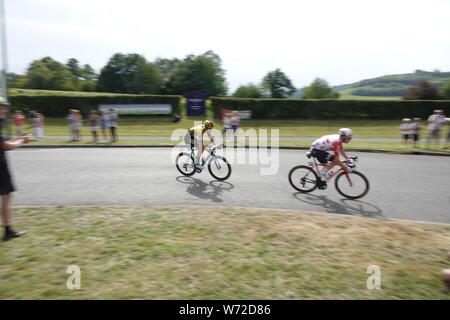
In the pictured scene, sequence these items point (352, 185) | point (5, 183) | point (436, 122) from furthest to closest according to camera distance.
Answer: point (436, 122) < point (352, 185) < point (5, 183)

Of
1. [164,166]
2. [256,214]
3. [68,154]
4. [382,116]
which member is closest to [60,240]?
[256,214]

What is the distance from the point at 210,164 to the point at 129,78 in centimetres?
8143

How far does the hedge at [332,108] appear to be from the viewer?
108 ft

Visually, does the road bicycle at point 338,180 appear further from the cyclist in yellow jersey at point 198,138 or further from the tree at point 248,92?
the tree at point 248,92

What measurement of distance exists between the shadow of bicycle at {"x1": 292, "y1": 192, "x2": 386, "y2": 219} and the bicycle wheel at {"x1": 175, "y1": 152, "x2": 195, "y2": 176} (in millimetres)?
3351

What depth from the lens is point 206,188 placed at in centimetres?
826

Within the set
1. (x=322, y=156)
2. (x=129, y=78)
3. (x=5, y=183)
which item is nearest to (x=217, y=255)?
(x=5, y=183)

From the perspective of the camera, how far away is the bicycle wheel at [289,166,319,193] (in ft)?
26.2

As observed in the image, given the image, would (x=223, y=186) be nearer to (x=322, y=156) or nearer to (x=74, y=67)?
(x=322, y=156)

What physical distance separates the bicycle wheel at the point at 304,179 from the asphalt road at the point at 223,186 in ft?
0.61

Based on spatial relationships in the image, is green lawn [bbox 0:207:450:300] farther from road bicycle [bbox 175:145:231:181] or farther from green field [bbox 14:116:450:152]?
green field [bbox 14:116:450:152]

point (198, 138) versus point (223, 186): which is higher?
point (198, 138)

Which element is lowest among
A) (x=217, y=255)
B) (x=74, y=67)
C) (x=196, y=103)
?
(x=217, y=255)
